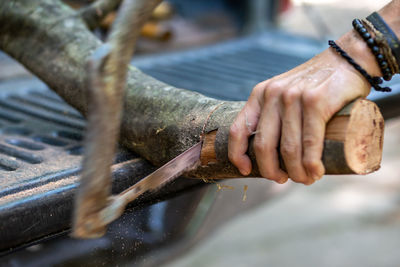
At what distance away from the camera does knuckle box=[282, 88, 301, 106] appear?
2.89 ft

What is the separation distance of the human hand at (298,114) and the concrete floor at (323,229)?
209 cm

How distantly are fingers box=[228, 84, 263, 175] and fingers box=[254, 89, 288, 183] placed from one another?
0.09ft

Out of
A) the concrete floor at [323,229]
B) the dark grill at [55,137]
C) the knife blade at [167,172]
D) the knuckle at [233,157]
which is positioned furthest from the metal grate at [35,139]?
the concrete floor at [323,229]

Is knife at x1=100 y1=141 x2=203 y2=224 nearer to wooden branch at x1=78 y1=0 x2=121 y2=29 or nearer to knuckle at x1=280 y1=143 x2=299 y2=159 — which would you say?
knuckle at x1=280 y1=143 x2=299 y2=159

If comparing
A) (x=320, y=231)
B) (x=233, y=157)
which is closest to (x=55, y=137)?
(x=233, y=157)

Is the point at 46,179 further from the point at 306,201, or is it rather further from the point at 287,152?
the point at 306,201

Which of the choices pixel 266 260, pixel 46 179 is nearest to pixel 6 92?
pixel 46 179

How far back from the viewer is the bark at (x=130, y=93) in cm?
109

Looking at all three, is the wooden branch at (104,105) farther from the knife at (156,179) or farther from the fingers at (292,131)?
the fingers at (292,131)

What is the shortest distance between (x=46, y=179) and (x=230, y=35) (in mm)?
2556

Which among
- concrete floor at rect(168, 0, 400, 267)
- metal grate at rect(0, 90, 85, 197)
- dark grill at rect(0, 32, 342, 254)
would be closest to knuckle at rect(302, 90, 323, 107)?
dark grill at rect(0, 32, 342, 254)

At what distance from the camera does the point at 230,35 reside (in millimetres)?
3533

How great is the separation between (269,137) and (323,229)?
2844mm

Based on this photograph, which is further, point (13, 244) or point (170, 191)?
point (170, 191)
